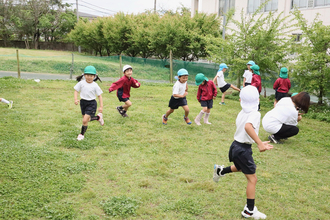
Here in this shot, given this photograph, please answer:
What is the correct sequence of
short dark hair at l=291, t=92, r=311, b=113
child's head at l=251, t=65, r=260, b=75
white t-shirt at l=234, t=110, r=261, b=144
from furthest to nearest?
child's head at l=251, t=65, r=260, b=75 < short dark hair at l=291, t=92, r=311, b=113 < white t-shirt at l=234, t=110, r=261, b=144

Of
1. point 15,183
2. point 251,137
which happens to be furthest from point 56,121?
point 251,137

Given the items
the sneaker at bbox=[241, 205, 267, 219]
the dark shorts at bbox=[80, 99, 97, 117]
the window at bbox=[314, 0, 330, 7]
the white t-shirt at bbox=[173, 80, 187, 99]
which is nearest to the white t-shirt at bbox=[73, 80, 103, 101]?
the dark shorts at bbox=[80, 99, 97, 117]

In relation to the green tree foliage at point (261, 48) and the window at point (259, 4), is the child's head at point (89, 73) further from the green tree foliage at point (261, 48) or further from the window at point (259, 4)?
the window at point (259, 4)

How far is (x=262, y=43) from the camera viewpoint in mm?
12141

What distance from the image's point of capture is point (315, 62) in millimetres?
10602

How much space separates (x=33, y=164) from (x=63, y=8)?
5415 cm

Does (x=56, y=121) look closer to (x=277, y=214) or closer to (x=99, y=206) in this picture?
(x=99, y=206)

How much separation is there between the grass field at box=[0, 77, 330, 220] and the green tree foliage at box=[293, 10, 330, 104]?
2688 millimetres

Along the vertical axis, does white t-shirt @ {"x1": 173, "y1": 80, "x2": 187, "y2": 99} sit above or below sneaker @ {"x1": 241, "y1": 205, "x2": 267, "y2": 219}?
above

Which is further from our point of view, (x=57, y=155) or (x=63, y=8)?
(x=63, y=8)

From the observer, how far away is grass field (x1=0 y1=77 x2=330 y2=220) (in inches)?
147

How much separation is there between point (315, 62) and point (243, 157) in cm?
857

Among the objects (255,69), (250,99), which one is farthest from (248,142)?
(255,69)

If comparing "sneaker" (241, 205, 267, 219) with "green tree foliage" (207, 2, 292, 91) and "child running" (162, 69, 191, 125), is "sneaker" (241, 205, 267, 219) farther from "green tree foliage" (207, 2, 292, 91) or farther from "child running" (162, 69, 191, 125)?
"green tree foliage" (207, 2, 292, 91)
